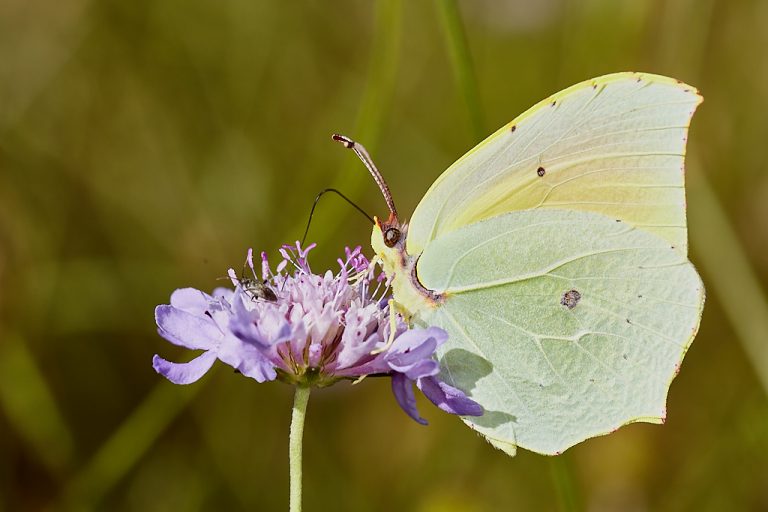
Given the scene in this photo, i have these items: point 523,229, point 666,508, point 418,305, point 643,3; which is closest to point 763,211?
point 643,3

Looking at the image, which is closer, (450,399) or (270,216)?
(450,399)

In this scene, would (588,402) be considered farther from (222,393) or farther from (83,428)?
(83,428)

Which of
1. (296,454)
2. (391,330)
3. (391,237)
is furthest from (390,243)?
(296,454)

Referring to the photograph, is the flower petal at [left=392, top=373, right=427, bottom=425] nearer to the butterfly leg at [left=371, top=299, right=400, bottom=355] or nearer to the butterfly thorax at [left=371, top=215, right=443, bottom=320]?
the butterfly leg at [left=371, top=299, right=400, bottom=355]

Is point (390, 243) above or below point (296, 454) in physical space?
above

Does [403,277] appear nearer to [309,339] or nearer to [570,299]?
[309,339]

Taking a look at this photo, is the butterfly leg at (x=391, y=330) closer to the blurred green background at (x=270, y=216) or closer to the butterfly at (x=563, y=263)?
the butterfly at (x=563, y=263)
